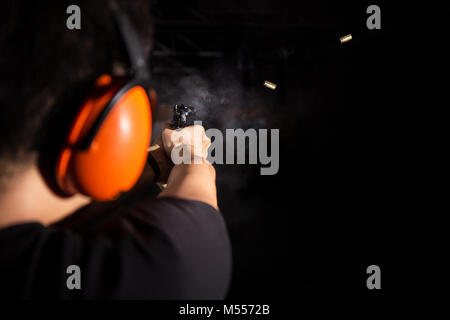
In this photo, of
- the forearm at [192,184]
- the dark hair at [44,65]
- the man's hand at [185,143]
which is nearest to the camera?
the dark hair at [44,65]

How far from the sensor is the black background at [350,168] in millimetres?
1562

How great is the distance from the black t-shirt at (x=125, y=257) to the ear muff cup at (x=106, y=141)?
0.25ft

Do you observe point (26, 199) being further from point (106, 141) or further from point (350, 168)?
point (350, 168)

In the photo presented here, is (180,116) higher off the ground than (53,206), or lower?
higher

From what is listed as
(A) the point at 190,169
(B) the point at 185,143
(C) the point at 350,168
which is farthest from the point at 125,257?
(C) the point at 350,168

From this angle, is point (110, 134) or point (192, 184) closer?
point (110, 134)

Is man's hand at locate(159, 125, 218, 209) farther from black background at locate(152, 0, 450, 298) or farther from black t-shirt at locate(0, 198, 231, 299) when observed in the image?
black background at locate(152, 0, 450, 298)

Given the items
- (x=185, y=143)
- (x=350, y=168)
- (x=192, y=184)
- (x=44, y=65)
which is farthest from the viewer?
(x=350, y=168)

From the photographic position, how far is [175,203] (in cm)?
48

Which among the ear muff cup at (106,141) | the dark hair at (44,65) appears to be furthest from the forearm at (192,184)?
the dark hair at (44,65)

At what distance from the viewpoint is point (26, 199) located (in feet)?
1.37

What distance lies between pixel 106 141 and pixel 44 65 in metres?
0.14

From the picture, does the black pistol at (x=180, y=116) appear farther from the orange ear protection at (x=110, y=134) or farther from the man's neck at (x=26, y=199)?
the man's neck at (x=26, y=199)

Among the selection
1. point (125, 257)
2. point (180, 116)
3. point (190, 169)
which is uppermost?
point (180, 116)
